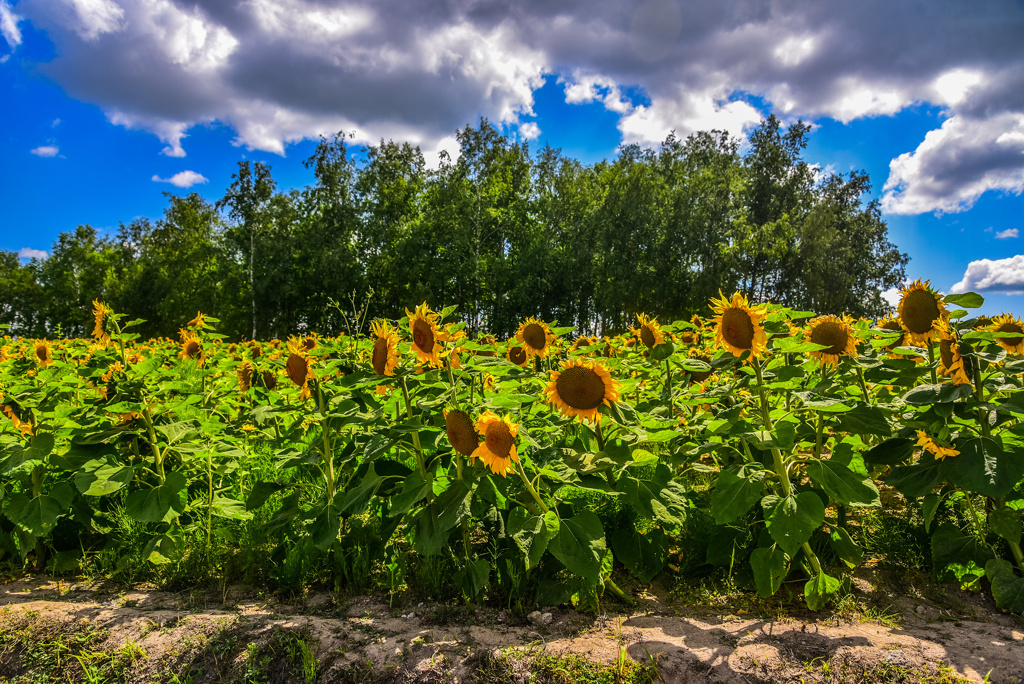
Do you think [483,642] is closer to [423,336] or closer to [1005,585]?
[423,336]

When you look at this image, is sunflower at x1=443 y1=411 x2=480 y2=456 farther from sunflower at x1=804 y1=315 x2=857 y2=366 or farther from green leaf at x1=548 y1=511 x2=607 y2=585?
sunflower at x1=804 y1=315 x2=857 y2=366

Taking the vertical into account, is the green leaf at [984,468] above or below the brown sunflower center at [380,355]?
below

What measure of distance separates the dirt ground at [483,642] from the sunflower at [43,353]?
2.13 meters

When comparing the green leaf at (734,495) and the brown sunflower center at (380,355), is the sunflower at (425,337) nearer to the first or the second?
the brown sunflower center at (380,355)

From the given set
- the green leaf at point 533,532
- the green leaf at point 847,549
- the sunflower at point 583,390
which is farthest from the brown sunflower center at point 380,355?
the green leaf at point 847,549

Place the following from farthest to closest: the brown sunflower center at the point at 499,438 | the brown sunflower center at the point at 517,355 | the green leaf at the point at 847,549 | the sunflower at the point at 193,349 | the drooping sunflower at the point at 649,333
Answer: the sunflower at the point at 193,349
the drooping sunflower at the point at 649,333
the brown sunflower center at the point at 517,355
the green leaf at the point at 847,549
the brown sunflower center at the point at 499,438

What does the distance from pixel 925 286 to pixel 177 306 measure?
42.6 m

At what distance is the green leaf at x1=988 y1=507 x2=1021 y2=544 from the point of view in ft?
7.41

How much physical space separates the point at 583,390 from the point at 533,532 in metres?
0.58

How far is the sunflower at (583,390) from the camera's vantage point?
7.29 feet

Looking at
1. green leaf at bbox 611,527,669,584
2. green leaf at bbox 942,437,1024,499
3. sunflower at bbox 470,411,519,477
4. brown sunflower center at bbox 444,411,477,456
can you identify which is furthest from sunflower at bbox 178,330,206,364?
green leaf at bbox 942,437,1024,499

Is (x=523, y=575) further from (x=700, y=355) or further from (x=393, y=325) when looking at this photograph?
(x=700, y=355)

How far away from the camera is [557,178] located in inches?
1316

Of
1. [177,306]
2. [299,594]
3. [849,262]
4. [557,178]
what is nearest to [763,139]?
[849,262]
